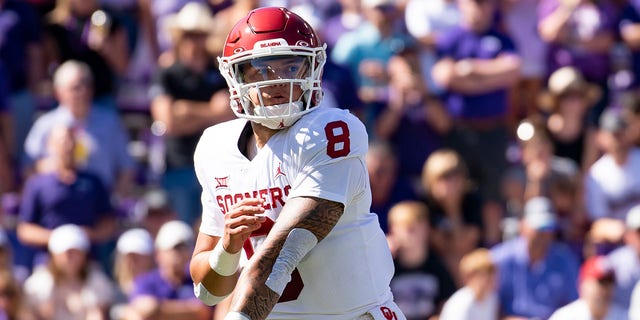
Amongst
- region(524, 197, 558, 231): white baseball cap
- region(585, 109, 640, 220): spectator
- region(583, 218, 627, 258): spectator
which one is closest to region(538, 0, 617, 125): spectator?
region(585, 109, 640, 220): spectator

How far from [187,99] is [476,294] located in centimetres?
279

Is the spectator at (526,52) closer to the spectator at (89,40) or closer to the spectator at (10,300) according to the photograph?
the spectator at (89,40)

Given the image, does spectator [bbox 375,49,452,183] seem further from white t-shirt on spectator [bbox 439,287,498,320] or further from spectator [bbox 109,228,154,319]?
spectator [bbox 109,228,154,319]

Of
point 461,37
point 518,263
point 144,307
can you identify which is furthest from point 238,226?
point 461,37

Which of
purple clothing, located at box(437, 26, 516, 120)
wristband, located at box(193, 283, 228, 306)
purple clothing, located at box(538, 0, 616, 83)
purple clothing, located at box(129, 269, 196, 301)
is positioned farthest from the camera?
purple clothing, located at box(538, 0, 616, 83)

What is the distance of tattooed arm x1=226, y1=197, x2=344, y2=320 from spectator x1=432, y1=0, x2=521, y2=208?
20.4 ft

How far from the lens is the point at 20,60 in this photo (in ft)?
36.0

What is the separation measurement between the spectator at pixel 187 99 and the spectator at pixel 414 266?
1.69 m

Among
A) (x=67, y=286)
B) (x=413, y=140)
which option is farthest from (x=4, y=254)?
(x=413, y=140)

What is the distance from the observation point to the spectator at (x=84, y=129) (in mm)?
10430

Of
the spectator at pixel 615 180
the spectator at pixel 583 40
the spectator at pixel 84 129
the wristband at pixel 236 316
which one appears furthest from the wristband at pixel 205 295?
the spectator at pixel 583 40

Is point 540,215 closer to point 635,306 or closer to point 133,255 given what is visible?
point 635,306

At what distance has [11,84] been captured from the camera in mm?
11031

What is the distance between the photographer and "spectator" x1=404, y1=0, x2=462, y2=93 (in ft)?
36.5
